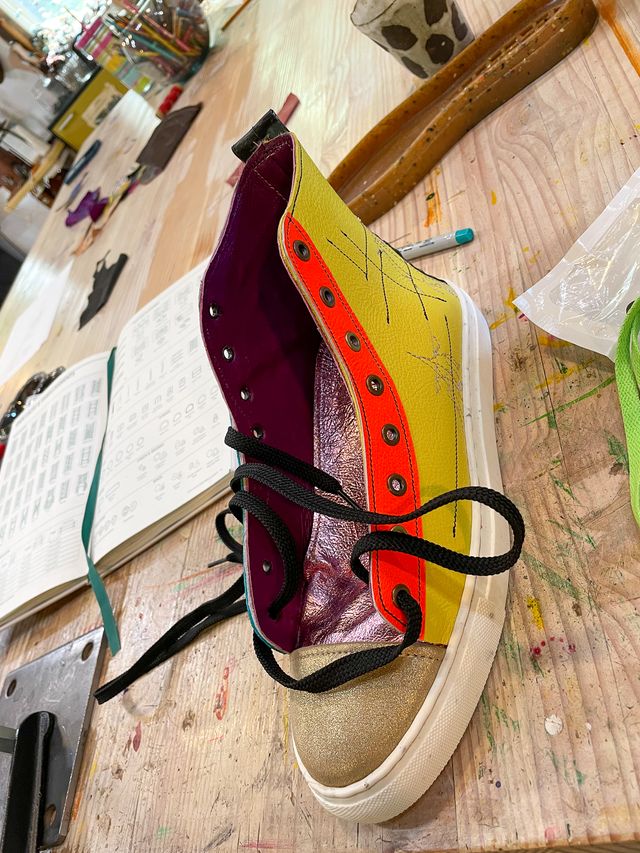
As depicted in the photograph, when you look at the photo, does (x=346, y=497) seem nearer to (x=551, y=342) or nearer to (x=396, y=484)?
(x=396, y=484)

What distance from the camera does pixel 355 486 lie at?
0.44 m

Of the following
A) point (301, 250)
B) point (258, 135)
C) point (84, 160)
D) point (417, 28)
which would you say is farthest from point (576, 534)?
point (84, 160)

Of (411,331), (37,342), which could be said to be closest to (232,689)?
(411,331)

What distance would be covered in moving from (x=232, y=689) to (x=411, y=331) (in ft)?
1.02

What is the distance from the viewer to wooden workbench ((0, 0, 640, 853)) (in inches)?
12.8

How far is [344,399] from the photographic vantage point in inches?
18.8

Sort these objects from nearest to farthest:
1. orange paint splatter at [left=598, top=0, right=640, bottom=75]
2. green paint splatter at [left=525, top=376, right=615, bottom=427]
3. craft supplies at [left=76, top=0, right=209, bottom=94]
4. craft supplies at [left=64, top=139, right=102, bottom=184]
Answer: green paint splatter at [left=525, top=376, right=615, bottom=427]
orange paint splatter at [left=598, top=0, right=640, bottom=75]
craft supplies at [left=76, top=0, right=209, bottom=94]
craft supplies at [left=64, top=139, right=102, bottom=184]

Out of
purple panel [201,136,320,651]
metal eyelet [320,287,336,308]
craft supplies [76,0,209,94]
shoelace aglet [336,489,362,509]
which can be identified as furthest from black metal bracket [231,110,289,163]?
craft supplies [76,0,209,94]

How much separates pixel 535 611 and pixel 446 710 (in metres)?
0.08

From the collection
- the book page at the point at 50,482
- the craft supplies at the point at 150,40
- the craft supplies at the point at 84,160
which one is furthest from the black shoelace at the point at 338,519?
the craft supplies at the point at 84,160

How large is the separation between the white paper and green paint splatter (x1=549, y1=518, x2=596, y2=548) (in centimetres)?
109

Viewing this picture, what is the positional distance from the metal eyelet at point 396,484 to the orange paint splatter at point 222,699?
23 cm

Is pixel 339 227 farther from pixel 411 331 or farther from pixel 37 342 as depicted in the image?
pixel 37 342

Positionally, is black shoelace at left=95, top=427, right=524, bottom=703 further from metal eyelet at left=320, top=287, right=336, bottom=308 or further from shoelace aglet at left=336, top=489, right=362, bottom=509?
metal eyelet at left=320, top=287, right=336, bottom=308
